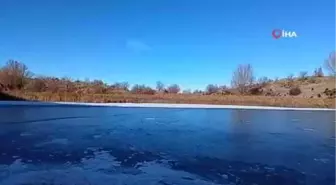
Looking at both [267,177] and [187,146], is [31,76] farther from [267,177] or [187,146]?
[267,177]

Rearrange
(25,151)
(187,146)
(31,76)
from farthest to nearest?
(31,76), (187,146), (25,151)

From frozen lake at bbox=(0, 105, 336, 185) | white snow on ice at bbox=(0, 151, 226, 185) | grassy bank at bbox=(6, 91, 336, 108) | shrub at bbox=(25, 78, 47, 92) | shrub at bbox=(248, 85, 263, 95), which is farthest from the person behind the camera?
shrub at bbox=(248, 85, 263, 95)

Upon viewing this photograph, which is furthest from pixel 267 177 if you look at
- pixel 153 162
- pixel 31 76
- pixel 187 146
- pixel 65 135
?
pixel 31 76

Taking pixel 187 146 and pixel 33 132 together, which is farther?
pixel 33 132

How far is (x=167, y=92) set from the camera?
1807 inches

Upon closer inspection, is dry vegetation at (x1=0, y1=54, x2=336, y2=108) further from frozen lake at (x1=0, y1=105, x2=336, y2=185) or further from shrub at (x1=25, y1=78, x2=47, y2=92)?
frozen lake at (x1=0, y1=105, x2=336, y2=185)

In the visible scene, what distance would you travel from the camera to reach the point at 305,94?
153 ft

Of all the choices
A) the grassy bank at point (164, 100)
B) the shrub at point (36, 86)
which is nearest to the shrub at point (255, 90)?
the grassy bank at point (164, 100)

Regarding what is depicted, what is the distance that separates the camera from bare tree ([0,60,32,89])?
3559 centimetres

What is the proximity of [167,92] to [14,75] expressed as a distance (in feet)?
61.3

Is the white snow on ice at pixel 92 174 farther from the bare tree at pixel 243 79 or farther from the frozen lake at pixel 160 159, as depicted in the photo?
the bare tree at pixel 243 79

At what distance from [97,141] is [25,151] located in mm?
1727

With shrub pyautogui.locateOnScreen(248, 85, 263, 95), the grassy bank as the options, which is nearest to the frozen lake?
the grassy bank

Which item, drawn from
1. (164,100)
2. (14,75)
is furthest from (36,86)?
(164,100)
